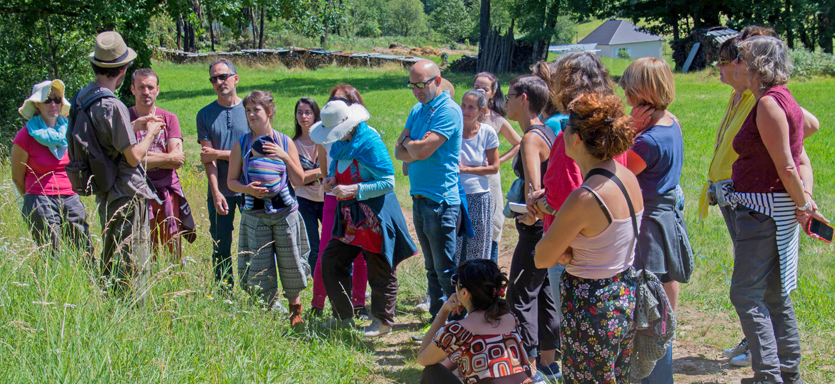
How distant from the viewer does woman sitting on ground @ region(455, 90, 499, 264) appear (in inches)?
175

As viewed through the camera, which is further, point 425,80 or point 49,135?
point 49,135

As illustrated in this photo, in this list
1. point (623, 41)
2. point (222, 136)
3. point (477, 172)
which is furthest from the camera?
point (623, 41)

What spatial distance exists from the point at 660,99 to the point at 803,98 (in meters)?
14.9

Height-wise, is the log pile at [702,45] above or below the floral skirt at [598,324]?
above

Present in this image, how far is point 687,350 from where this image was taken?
3.97 meters

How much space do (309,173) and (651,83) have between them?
289cm

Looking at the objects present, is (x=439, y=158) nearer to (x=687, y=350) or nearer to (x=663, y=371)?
(x=663, y=371)

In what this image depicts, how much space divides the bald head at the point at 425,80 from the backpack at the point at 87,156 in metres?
1.98

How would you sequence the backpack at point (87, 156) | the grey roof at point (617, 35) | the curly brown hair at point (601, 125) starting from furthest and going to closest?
the grey roof at point (617, 35) → the backpack at point (87, 156) → the curly brown hair at point (601, 125)

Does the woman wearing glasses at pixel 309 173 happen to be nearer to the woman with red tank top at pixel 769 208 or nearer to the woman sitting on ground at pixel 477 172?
the woman sitting on ground at pixel 477 172

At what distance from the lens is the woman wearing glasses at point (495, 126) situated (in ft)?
16.3

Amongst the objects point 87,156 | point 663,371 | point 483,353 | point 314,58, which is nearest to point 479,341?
point 483,353

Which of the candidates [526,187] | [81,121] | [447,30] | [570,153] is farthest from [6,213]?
[447,30]

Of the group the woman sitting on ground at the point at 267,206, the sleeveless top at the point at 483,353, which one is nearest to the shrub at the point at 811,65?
the woman sitting on ground at the point at 267,206
